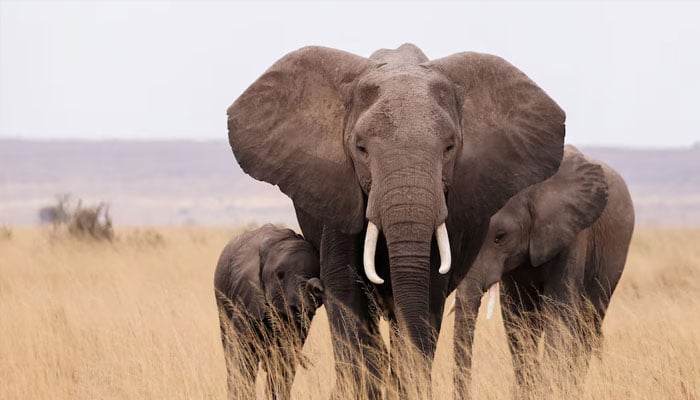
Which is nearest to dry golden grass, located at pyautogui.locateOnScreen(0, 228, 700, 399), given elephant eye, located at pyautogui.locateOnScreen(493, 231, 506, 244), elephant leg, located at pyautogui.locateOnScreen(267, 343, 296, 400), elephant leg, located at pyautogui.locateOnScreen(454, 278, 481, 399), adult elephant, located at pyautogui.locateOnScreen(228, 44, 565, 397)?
elephant leg, located at pyautogui.locateOnScreen(454, 278, 481, 399)

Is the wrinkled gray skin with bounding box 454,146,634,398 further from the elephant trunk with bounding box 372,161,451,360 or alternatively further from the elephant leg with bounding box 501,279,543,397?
the elephant trunk with bounding box 372,161,451,360

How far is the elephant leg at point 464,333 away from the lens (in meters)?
7.42

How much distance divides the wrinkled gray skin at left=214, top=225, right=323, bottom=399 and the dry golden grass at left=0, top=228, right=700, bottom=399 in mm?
301

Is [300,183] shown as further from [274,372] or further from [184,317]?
[184,317]

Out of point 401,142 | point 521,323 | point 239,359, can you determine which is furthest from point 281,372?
point 521,323

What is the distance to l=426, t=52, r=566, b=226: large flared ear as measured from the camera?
654 cm

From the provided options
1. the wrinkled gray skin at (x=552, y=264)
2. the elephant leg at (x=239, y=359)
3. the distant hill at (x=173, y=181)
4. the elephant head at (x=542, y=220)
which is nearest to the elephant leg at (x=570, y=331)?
the wrinkled gray skin at (x=552, y=264)

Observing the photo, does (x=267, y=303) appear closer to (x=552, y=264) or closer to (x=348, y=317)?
(x=348, y=317)

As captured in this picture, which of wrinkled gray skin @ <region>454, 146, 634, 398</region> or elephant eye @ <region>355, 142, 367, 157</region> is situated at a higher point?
elephant eye @ <region>355, 142, 367, 157</region>

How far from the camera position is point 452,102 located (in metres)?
6.45

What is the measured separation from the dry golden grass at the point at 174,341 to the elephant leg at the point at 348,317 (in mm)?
988

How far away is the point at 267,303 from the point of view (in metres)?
7.28

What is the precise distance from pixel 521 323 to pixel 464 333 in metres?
1.15

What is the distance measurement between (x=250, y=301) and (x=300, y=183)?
43.9 inches
